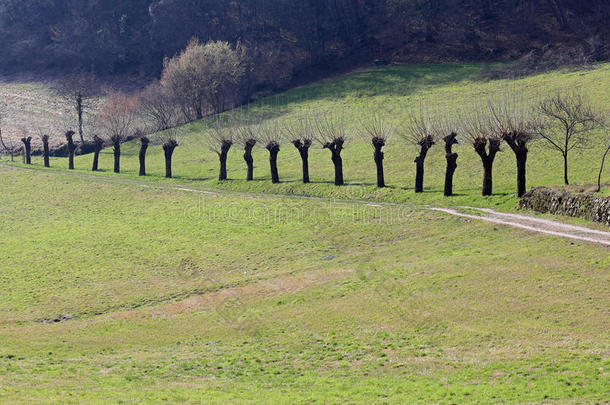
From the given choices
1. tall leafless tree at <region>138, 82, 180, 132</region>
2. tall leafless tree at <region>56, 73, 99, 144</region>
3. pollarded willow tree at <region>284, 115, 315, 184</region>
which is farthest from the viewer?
tall leafless tree at <region>56, 73, 99, 144</region>

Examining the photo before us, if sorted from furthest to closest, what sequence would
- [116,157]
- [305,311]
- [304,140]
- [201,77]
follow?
[201,77]
[116,157]
[304,140]
[305,311]

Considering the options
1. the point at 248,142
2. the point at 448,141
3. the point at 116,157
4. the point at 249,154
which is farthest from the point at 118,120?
the point at 448,141

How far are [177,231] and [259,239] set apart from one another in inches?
338

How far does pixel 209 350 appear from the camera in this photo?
31453mm

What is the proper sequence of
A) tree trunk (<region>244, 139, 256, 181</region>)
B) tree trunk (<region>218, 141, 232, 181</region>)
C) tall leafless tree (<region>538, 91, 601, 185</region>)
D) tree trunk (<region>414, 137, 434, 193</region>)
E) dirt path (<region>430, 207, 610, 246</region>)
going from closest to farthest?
dirt path (<region>430, 207, 610, 246</region>), tree trunk (<region>414, 137, 434, 193</region>), tall leafless tree (<region>538, 91, 601, 185</region>), tree trunk (<region>244, 139, 256, 181</region>), tree trunk (<region>218, 141, 232, 181</region>)

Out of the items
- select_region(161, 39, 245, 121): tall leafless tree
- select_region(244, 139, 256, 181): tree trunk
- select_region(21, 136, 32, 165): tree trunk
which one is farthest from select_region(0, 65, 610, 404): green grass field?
select_region(161, 39, 245, 121): tall leafless tree

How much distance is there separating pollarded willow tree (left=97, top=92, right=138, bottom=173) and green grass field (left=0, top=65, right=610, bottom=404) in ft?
75.5

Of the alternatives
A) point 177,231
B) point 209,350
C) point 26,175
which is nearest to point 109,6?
point 26,175

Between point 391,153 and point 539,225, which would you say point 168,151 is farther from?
point 539,225

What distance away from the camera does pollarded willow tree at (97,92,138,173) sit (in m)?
92.6

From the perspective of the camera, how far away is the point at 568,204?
144 ft

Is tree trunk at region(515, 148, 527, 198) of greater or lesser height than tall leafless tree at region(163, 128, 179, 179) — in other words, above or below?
below

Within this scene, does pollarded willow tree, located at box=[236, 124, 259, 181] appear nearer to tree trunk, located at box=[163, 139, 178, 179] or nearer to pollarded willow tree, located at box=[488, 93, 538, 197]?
tree trunk, located at box=[163, 139, 178, 179]

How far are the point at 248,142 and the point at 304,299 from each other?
1535 inches
